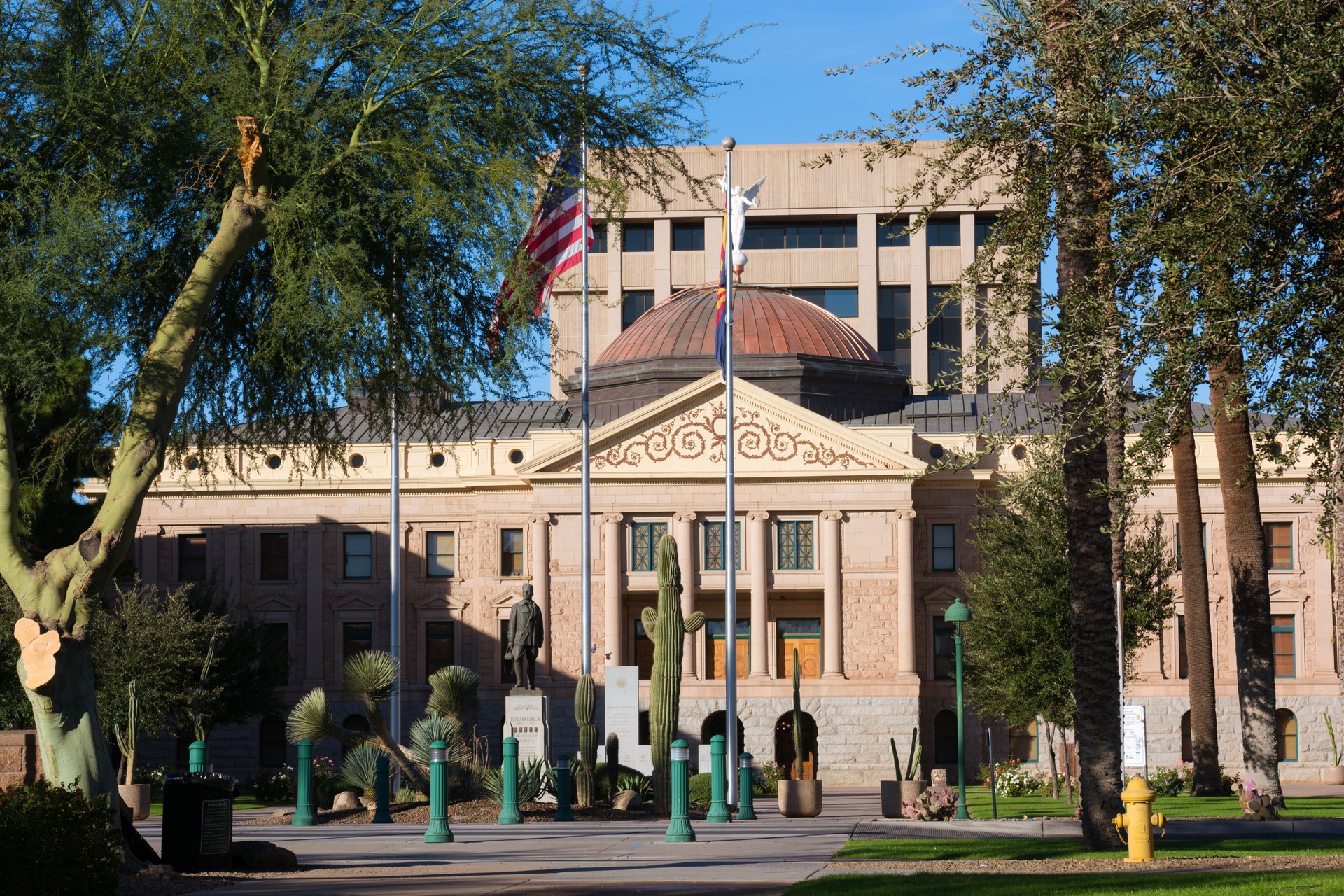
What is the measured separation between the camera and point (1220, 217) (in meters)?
11.1

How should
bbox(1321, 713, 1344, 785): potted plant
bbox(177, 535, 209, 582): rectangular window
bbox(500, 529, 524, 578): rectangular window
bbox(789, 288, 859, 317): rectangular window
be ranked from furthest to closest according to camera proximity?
bbox(789, 288, 859, 317): rectangular window, bbox(177, 535, 209, 582): rectangular window, bbox(500, 529, 524, 578): rectangular window, bbox(1321, 713, 1344, 785): potted plant

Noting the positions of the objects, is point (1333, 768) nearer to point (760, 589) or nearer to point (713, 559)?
point (760, 589)

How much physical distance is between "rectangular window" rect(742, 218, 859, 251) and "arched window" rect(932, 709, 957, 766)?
28.8 metres

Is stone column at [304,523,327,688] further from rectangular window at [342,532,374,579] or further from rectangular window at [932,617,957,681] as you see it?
rectangular window at [932,617,957,681]

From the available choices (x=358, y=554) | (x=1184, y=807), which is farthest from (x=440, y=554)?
(x=1184, y=807)

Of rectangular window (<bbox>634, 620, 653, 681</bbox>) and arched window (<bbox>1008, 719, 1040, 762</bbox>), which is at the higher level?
rectangular window (<bbox>634, 620, 653, 681</bbox>)

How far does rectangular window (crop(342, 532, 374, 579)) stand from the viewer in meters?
62.6

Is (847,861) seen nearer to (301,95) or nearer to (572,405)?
(301,95)

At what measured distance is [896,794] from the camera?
26984 millimetres

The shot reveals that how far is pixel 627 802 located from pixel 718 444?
96.8ft

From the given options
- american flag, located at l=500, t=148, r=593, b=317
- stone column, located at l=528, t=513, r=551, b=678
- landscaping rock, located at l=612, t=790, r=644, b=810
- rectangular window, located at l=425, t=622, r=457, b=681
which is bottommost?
landscaping rock, located at l=612, t=790, r=644, b=810

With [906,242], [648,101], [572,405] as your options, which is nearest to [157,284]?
[648,101]

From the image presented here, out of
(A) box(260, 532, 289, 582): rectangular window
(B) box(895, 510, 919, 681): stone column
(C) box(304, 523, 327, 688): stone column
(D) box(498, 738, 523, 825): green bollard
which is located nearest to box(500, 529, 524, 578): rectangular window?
(C) box(304, 523, 327, 688): stone column

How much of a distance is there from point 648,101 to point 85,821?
7635 millimetres
